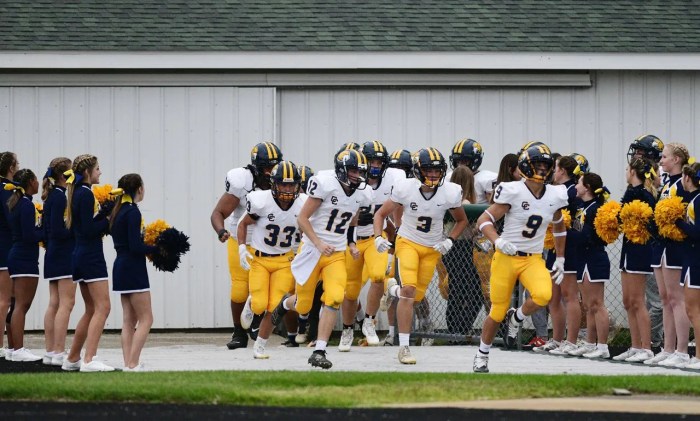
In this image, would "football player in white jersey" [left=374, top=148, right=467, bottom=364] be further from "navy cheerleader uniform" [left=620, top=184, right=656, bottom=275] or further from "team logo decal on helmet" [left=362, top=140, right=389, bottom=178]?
"navy cheerleader uniform" [left=620, top=184, right=656, bottom=275]

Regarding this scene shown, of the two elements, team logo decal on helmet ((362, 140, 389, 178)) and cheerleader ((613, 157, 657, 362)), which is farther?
team logo decal on helmet ((362, 140, 389, 178))

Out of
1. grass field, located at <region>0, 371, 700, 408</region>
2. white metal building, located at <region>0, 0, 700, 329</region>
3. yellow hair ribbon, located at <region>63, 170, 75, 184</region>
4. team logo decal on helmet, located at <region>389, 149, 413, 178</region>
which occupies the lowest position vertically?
grass field, located at <region>0, 371, 700, 408</region>

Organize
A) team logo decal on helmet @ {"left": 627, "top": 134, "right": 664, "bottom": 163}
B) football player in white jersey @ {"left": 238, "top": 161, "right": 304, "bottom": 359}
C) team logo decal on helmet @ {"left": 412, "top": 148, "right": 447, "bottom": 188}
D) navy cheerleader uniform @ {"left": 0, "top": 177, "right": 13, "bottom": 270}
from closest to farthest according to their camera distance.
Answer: team logo decal on helmet @ {"left": 412, "top": 148, "right": 447, "bottom": 188}
football player in white jersey @ {"left": 238, "top": 161, "right": 304, "bottom": 359}
navy cheerleader uniform @ {"left": 0, "top": 177, "right": 13, "bottom": 270}
team logo decal on helmet @ {"left": 627, "top": 134, "right": 664, "bottom": 163}

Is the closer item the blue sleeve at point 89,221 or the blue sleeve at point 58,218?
the blue sleeve at point 89,221

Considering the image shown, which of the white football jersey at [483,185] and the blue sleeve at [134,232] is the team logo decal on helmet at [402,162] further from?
the blue sleeve at [134,232]

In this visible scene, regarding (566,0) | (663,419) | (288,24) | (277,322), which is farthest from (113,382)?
(566,0)

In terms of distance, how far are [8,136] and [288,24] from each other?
4.13 meters

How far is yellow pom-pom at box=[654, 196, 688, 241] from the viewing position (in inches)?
566

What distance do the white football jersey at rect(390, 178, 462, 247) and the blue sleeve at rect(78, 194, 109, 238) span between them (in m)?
3.12

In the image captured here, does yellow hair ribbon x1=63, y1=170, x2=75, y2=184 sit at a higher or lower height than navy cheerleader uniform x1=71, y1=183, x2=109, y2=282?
higher

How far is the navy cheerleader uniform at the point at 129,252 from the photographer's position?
14.1 metres

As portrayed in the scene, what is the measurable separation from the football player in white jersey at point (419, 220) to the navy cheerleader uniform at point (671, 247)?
6.62 feet

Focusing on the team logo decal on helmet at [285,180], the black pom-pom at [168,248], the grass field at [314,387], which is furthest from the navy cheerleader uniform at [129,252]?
the team logo decal on helmet at [285,180]

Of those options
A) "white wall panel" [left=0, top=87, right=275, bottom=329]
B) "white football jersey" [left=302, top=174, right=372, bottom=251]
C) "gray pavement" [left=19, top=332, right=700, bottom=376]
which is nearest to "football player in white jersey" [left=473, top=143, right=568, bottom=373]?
"gray pavement" [left=19, top=332, right=700, bottom=376]
